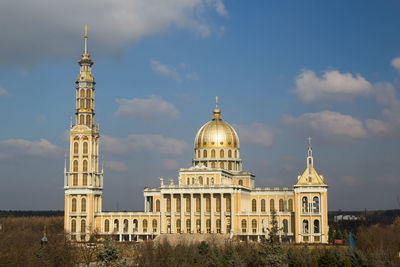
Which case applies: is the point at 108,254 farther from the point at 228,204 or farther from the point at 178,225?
the point at 178,225

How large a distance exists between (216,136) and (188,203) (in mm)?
20485

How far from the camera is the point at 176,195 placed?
434ft

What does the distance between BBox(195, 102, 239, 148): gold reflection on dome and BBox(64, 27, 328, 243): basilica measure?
623cm

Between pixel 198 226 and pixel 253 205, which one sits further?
pixel 253 205

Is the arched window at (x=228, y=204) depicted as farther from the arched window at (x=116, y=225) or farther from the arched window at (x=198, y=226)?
the arched window at (x=116, y=225)

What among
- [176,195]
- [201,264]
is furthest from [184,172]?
[201,264]

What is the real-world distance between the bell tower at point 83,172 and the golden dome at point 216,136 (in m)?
23.5

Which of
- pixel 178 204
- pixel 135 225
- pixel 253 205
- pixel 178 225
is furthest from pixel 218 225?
pixel 135 225

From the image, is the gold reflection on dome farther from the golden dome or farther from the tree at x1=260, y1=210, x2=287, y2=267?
the tree at x1=260, y1=210, x2=287, y2=267

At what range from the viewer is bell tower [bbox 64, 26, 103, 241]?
440 ft

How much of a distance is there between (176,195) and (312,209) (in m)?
26.3

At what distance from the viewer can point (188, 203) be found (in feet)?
434

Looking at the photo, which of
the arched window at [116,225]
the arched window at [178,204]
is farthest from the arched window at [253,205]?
the arched window at [116,225]

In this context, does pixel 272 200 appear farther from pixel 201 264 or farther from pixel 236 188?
pixel 201 264
